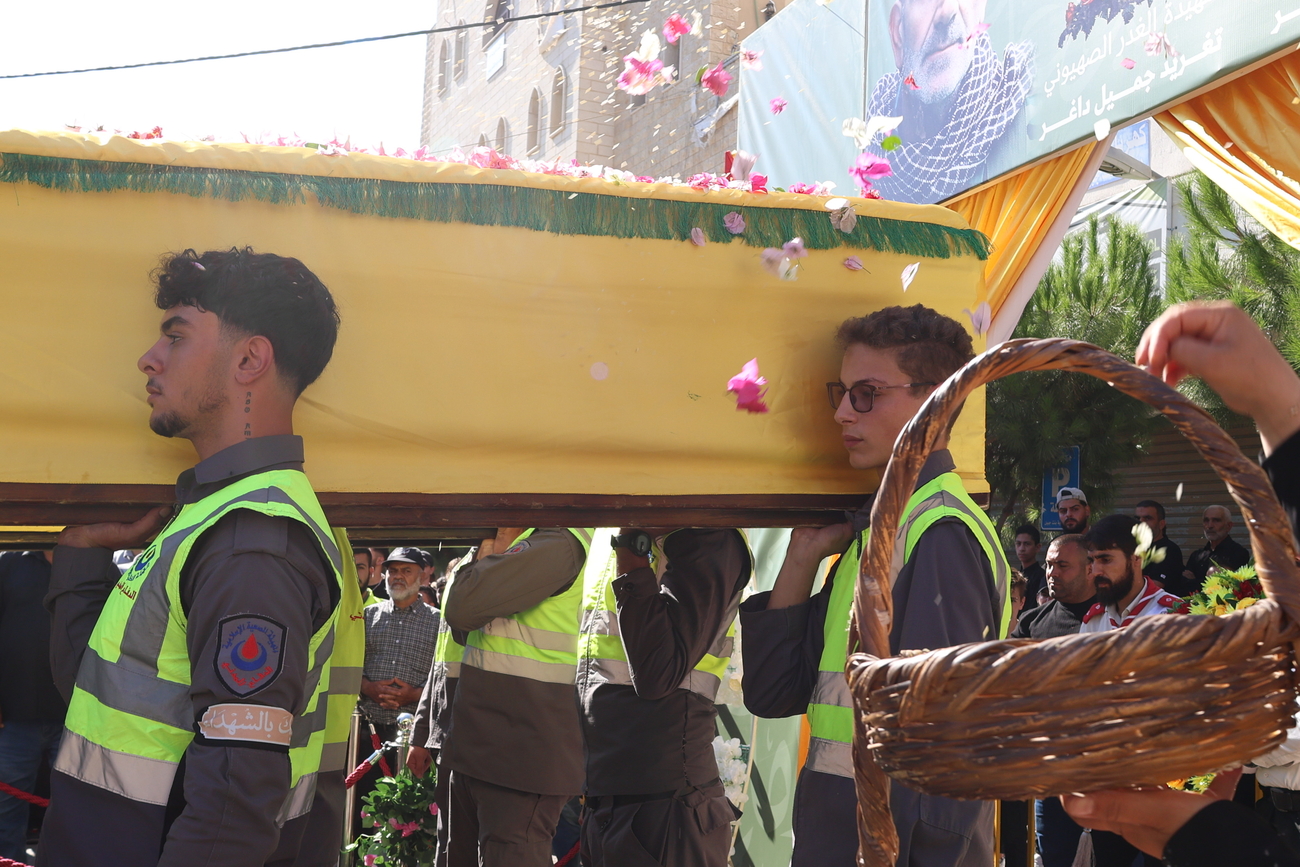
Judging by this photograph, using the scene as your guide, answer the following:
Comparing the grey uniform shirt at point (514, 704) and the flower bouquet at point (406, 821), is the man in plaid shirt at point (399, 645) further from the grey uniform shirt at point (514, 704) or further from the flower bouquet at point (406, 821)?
the grey uniform shirt at point (514, 704)

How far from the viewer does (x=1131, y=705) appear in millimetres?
1098

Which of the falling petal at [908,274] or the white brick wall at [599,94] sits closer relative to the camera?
the falling petal at [908,274]

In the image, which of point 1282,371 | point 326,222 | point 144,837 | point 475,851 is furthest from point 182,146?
point 475,851

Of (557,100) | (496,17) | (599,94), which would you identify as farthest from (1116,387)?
(557,100)

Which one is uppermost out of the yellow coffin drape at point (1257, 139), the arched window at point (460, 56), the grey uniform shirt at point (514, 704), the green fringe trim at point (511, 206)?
the arched window at point (460, 56)

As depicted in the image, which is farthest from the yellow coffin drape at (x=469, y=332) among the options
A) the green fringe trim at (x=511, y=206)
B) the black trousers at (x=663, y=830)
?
the black trousers at (x=663, y=830)

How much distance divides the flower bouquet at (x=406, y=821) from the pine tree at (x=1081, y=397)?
21.7ft

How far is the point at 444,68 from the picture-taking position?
18422mm

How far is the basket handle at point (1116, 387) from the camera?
3.78 feet

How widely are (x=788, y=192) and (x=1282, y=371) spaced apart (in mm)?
1602

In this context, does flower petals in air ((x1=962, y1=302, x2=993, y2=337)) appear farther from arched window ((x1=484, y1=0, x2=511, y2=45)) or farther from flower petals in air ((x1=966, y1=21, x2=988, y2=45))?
arched window ((x1=484, y1=0, x2=511, y2=45))

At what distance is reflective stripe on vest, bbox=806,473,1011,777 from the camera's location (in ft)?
7.01

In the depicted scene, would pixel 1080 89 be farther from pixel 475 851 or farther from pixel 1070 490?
pixel 475 851

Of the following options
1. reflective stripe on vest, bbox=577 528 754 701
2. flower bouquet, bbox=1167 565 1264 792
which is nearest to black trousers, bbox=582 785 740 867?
reflective stripe on vest, bbox=577 528 754 701
